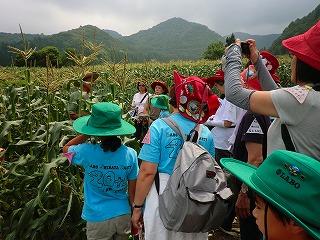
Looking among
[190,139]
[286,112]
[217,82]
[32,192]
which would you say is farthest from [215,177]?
[217,82]

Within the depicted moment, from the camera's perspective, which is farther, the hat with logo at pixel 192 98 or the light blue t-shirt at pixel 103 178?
the light blue t-shirt at pixel 103 178

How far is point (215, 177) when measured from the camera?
213cm

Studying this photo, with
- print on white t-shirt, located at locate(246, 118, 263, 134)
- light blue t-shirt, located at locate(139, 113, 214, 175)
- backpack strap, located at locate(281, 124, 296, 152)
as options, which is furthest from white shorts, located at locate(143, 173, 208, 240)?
backpack strap, located at locate(281, 124, 296, 152)

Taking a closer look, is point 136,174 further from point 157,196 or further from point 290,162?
point 290,162

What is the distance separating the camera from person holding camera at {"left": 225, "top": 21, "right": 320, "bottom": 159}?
1645 mm

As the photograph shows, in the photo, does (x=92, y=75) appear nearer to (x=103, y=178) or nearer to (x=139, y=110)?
(x=103, y=178)

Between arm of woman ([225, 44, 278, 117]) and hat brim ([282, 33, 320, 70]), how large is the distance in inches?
8.9

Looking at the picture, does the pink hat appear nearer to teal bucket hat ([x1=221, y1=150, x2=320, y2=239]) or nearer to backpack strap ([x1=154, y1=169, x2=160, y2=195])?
teal bucket hat ([x1=221, y1=150, x2=320, y2=239])

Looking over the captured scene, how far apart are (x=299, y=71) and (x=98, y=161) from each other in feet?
4.71

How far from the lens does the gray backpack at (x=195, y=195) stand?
2055 mm

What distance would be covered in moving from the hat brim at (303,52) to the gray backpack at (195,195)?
790 millimetres

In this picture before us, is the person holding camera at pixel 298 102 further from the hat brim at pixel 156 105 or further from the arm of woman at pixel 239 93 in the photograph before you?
the hat brim at pixel 156 105

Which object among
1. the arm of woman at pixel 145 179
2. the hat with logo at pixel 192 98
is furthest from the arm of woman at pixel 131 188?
the hat with logo at pixel 192 98

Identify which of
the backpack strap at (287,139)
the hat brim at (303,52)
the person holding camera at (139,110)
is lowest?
the person holding camera at (139,110)
